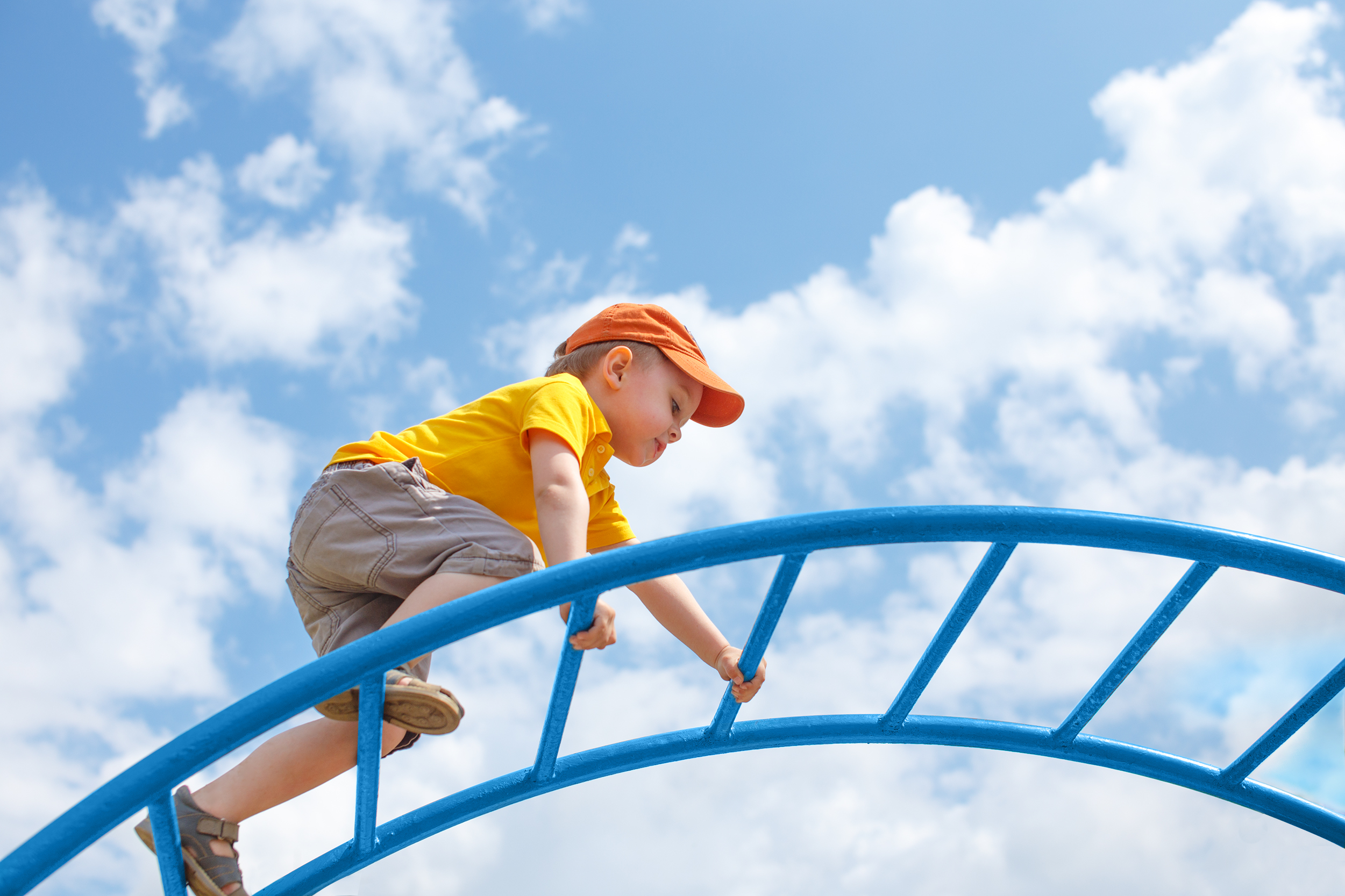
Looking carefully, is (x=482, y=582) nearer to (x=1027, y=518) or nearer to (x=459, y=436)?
(x=459, y=436)

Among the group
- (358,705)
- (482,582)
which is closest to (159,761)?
(358,705)

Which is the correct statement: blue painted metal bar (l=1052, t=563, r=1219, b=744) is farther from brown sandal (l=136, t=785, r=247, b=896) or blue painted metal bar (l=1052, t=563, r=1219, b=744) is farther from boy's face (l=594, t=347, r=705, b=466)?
brown sandal (l=136, t=785, r=247, b=896)

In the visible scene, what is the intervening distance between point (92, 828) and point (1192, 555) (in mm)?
1600

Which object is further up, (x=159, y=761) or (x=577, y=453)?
(x=577, y=453)

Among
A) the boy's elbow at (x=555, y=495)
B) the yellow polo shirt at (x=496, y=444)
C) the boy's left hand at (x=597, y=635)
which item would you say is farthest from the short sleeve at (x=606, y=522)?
the boy's left hand at (x=597, y=635)

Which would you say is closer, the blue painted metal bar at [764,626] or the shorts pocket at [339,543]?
the blue painted metal bar at [764,626]

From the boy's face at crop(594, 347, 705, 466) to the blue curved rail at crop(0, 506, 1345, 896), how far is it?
59 centimetres

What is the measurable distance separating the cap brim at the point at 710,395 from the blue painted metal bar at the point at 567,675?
772mm

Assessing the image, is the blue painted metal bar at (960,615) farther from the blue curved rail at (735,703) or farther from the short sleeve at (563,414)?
the short sleeve at (563,414)

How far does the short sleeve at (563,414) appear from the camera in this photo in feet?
5.26

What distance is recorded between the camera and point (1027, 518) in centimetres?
141

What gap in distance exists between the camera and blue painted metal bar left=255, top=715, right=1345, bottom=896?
5.11 feet

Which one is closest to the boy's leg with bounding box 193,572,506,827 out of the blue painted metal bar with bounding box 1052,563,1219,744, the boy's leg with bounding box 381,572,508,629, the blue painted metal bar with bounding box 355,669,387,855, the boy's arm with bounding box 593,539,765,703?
the boy's leg with bounding box 381,572,508,629

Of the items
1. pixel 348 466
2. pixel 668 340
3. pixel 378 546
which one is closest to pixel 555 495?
pixel 378 546
